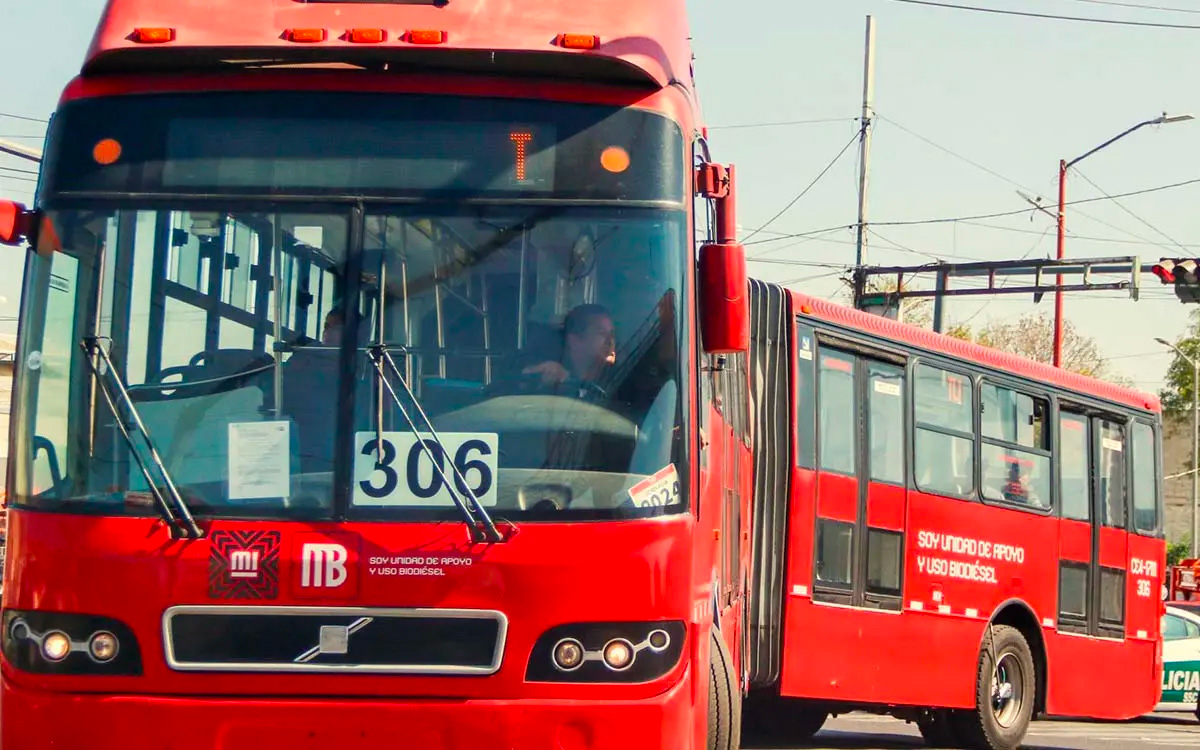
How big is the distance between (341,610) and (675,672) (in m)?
1.20

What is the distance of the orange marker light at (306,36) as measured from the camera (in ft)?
21.4

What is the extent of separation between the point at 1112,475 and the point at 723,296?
960 cm

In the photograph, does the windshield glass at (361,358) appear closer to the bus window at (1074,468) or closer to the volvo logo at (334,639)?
the volvo logo at (334,639)

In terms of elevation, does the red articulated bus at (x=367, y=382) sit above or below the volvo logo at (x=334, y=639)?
above

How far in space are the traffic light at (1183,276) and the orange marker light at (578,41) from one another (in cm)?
2176

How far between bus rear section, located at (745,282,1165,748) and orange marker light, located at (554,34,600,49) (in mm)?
5021

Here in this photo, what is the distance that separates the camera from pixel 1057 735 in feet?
58.4

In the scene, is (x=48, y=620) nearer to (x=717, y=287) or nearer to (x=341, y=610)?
(x=341, y=610)

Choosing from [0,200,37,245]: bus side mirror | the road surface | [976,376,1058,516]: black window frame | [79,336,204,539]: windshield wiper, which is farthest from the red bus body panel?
the road surface

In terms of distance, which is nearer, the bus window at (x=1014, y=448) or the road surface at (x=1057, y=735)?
the bus window at (x=1014, y=448)

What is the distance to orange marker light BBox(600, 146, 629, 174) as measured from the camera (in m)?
6.52

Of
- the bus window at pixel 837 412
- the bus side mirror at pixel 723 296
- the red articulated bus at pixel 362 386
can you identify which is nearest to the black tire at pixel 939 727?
the bus window at pixel 837 412

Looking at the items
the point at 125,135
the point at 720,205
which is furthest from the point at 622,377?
the point at 125,135

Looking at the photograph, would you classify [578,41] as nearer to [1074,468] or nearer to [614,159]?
[614,159]
